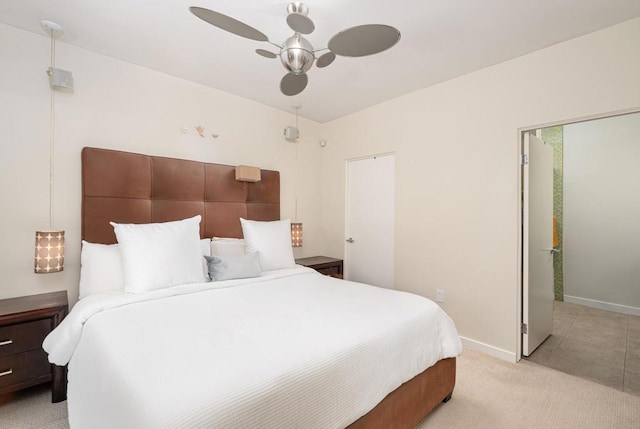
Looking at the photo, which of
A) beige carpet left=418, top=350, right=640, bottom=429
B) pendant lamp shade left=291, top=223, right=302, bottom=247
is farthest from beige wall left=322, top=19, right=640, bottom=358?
pendant lamp shade left=291, top=223, right=302, bottom=247

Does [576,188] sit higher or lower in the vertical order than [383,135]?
lower

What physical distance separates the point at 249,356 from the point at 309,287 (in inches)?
46.8

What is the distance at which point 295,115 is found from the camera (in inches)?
161

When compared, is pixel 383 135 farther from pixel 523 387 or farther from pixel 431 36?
pixel 523 387

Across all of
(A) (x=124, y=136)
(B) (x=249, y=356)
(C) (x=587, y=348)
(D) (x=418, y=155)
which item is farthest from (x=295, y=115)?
(C) (x=587, y=348)

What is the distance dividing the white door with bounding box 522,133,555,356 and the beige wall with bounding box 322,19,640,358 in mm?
117

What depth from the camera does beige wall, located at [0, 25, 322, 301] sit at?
2.22m

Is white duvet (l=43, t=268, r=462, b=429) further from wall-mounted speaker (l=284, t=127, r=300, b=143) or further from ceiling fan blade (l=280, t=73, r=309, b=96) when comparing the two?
wall-mounted speaker (l=284, t=127, r=300, b=143)

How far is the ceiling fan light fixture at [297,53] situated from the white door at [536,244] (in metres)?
2.11

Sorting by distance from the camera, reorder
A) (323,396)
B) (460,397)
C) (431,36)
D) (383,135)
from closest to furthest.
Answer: (323,396), (460,397), (431,36), (383,135)

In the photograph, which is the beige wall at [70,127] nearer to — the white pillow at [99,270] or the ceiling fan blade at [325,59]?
the white pillow at [99,270]

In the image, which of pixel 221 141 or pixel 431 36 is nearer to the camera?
pixel 431 36

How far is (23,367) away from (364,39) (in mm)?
2889

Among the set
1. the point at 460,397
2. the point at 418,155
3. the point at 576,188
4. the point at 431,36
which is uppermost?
the point at 431,36
